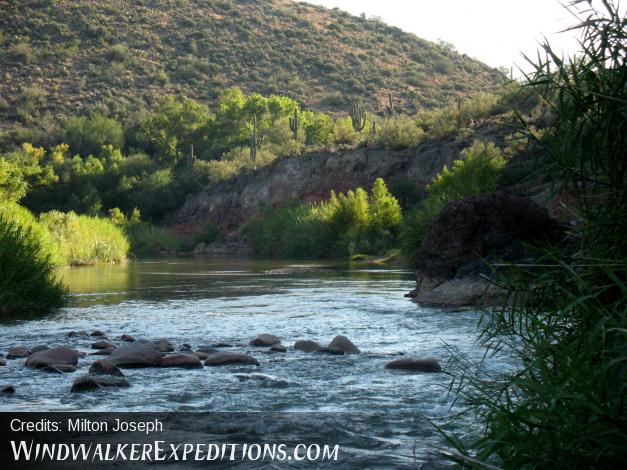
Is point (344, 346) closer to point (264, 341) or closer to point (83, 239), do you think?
point (264, 341)

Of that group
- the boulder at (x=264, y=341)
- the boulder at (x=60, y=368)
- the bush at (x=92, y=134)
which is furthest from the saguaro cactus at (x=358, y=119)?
the boulder at (x=60, y=368)

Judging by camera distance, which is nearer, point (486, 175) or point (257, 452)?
point (257, 452)

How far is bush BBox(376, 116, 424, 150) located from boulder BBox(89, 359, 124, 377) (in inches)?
1520

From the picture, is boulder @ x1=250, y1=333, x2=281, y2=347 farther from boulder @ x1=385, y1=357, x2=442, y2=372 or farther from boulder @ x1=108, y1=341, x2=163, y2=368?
boulder @ x1=385, y1=357, x2=442, y2=372

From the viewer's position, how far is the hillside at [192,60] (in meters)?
77.2

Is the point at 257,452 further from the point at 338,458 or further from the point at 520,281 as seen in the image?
the point at 520,281

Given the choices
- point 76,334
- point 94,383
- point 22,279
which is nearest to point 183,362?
point 94,383

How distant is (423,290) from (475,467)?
1278cm

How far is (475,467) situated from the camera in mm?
3129

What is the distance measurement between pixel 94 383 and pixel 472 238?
9.24m

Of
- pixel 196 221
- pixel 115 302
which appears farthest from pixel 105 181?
pixel 115 302

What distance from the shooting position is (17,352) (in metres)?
9.36

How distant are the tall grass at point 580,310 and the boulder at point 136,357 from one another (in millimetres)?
4859

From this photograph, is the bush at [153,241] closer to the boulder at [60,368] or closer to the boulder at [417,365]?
the boulder at [60,368]
